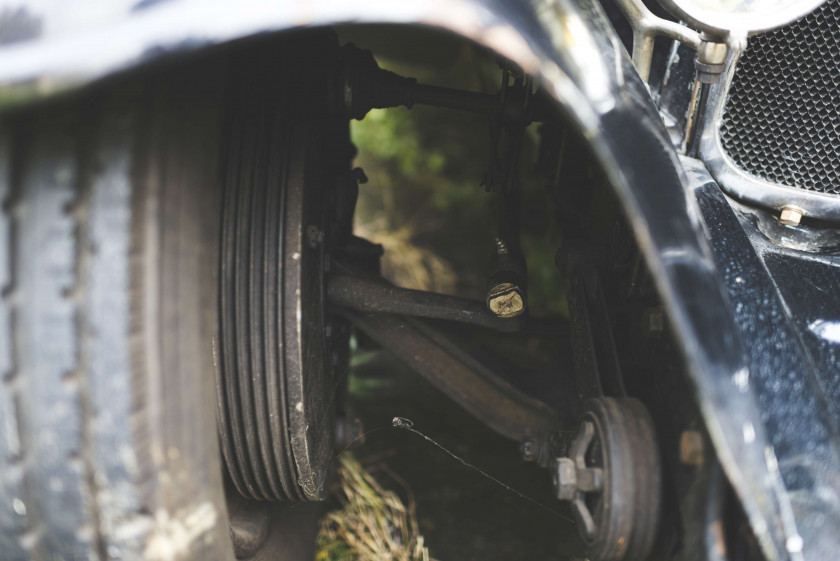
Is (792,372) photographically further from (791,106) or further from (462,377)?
(462,377)

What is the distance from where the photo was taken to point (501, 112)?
4.73 ft

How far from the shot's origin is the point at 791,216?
4.07 ft

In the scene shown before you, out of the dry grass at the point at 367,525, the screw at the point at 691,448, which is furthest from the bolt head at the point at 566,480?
the dry grass at the point at 367,525

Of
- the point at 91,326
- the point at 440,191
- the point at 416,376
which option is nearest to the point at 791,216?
the point at 91,326

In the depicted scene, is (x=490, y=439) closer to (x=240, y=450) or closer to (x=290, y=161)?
(x=240, y=450)

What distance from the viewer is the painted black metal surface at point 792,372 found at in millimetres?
847

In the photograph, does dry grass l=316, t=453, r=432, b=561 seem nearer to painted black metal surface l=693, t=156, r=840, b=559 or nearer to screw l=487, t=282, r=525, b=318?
screw l=487, t=282, r=525, b=318

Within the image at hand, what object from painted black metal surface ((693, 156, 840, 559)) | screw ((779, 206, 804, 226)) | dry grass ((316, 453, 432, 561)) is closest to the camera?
painted black metal surface ((693, 156, 840, 559))

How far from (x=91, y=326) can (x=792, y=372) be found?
35.3 inches

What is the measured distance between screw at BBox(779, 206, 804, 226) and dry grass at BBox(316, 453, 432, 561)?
3.58 ft

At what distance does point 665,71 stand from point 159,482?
1165mm

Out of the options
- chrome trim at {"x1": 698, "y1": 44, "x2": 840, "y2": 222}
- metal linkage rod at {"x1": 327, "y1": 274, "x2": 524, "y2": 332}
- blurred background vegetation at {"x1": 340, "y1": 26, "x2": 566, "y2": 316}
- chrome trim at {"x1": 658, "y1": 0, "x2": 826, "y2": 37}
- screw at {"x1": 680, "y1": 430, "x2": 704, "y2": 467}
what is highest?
chrome trim at {"x1": 658, "y1": 0, "x2": 826, "y2": 37}

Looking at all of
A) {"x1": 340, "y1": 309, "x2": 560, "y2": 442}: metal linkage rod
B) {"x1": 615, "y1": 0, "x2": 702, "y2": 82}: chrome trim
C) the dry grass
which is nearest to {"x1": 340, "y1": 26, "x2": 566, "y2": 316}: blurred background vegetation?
the dry grass

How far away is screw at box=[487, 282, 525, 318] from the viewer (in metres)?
1.35
